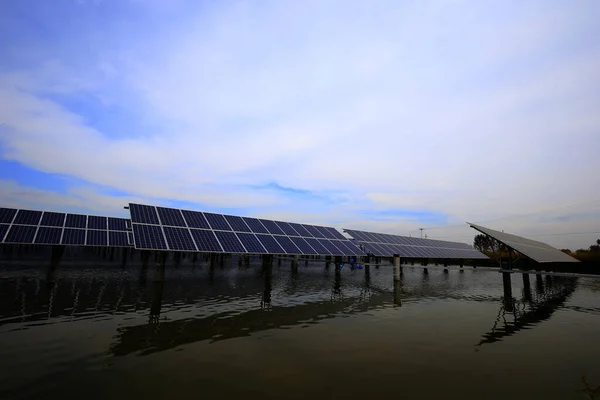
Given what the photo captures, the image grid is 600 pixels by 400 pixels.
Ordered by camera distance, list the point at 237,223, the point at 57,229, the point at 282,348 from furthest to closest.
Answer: the point at 57,229
the point at 237,223
the point at 282,348

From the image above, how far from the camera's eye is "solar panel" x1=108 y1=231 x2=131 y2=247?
30.0 metres

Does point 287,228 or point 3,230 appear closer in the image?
point 3,230

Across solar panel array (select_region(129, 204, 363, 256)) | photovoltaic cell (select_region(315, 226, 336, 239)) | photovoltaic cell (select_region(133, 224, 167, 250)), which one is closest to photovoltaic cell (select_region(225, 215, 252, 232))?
solar panel array (select_region(129, 204, 363, 256))

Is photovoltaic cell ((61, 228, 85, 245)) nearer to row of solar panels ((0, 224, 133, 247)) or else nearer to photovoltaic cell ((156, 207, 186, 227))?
row of solar panels ((0, 224, 133, 247))

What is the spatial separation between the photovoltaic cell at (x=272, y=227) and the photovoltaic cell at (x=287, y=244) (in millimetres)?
1059

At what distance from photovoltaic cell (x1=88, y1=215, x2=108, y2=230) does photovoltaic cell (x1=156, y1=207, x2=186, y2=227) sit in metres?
14.6

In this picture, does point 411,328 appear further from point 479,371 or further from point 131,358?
point 131,358

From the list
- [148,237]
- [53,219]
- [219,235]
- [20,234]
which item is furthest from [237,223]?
[53,219]

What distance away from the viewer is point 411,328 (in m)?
12.6

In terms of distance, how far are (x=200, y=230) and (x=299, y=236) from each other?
11.0m

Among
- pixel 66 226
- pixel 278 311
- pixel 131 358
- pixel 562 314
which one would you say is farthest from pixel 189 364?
pixel 66 226

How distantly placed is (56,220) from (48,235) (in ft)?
15.7

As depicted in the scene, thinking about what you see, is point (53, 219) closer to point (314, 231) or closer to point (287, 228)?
point (287, 228)

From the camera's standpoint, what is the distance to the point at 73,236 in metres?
27.7
